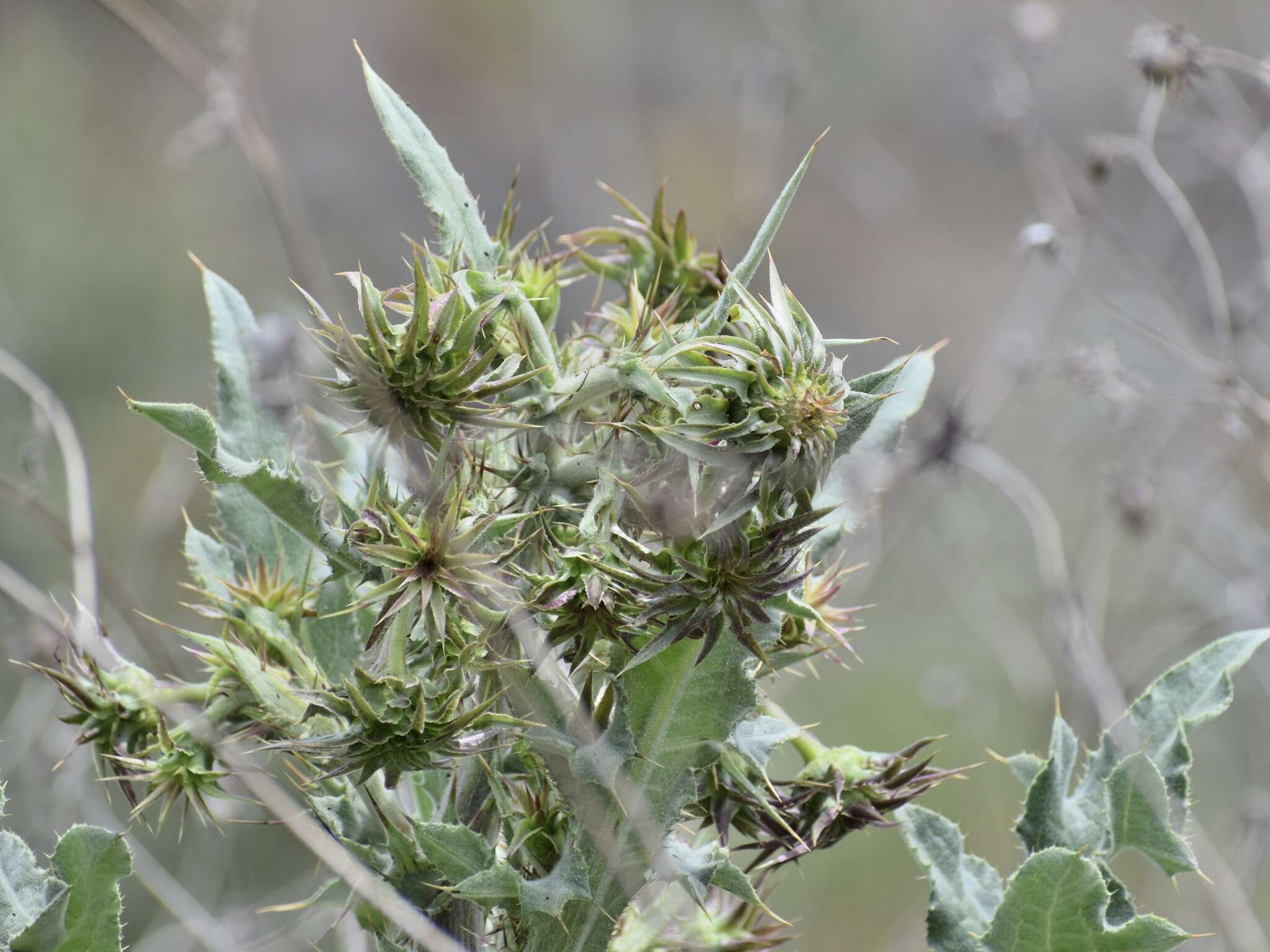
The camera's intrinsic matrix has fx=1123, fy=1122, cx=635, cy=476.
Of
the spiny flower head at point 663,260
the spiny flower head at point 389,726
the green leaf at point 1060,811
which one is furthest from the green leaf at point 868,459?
Result: the spiny flower head at point 389,726

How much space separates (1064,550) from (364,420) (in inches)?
154

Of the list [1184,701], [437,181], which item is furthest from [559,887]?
[1184,701]

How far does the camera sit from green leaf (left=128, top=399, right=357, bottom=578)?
31.5 inches

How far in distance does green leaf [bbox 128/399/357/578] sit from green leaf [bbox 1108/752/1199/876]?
Result: 2.67 ft

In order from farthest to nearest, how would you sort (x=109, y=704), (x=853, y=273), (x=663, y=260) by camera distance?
(x=853, y=273) → (x=663, y=260) → (x=109, y=704)

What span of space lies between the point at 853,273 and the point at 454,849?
4.83 m

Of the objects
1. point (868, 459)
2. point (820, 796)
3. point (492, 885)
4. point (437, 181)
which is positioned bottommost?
point (820, 796)

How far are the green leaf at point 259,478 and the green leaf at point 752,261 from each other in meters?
0.33

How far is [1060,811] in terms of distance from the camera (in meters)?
1.21

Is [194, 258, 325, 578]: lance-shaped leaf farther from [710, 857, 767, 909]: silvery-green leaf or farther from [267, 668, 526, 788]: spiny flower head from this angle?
[710, 857, 767, 909]: silvery-green leaf

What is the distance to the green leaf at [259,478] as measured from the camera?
0.80 m

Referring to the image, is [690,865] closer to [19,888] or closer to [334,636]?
[334,636]

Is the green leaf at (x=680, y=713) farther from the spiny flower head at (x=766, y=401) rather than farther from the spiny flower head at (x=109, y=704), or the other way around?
the spiny flower head at (x=109, y=704)

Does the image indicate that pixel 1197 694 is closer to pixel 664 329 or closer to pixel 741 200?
pixel 664 329
